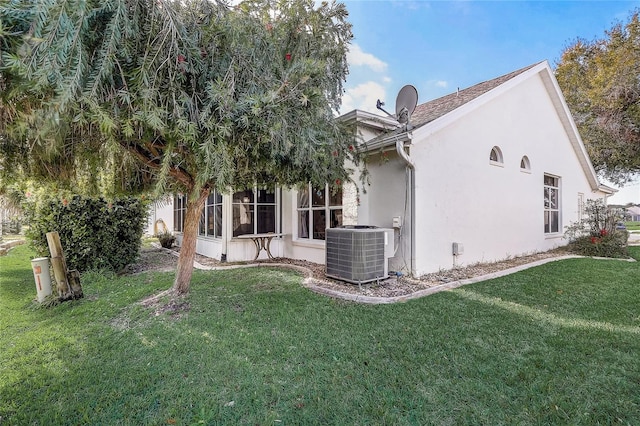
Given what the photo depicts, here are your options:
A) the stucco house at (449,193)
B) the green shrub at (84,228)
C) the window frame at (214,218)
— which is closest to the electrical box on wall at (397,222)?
the stucco house at (449,193)

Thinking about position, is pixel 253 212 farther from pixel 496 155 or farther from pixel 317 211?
pixel 496 155

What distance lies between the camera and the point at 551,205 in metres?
11.5

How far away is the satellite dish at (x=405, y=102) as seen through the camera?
7.26 meters

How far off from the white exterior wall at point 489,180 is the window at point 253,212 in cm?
466

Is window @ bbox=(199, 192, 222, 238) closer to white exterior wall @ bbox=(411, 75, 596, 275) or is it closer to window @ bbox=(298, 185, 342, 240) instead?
window @ bbox=(298, 185, 342, 240)

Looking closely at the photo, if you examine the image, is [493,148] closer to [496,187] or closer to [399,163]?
[496,187]

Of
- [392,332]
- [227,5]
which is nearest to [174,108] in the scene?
[227,5]

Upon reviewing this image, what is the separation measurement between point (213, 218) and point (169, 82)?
7340mm

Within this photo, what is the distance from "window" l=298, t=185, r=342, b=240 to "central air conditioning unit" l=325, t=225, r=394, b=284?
156cm

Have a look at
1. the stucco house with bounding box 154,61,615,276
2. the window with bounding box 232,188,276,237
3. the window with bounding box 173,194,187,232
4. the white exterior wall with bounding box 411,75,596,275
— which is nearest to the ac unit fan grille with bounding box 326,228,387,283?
the stucco house with bounding box 154,61,615,276

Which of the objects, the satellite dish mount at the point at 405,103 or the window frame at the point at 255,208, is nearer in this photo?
the satellite dish mount at the point at 405,103

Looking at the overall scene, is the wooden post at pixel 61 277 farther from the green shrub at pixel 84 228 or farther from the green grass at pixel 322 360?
the green shrub at pixel 84 228

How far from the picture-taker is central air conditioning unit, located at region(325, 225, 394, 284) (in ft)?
19.4

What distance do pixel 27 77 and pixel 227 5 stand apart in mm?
2204
